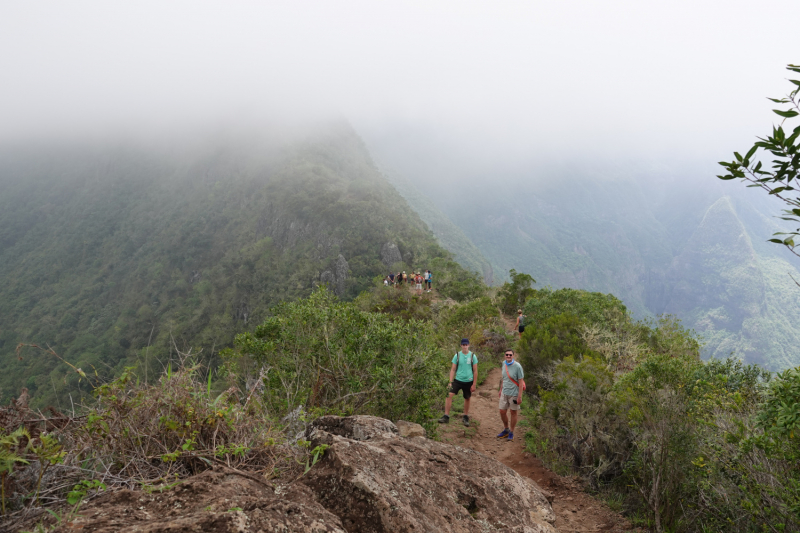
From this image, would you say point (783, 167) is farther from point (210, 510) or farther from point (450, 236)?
point (450, 236)

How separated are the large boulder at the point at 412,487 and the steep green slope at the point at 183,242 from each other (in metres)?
26.9

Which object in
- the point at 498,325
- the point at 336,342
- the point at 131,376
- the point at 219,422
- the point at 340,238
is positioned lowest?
the point at 340,238

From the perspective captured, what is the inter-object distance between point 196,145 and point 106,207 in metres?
28.1

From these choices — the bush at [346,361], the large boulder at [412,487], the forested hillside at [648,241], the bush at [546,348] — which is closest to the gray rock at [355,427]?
the large boulder at [412,487]

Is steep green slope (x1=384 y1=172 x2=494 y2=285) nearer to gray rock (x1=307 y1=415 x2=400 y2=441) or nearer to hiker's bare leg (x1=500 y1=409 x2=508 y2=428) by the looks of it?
hiker's bare leg (x1=500 y1=409 x2=508 y2=428)

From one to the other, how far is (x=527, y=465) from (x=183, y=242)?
7132cm

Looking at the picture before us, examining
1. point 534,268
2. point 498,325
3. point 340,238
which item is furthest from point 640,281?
point 498,325

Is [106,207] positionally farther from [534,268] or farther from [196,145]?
[534,268]

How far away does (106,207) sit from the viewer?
8131 cm

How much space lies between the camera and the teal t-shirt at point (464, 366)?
6.93m

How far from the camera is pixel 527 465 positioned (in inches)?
226

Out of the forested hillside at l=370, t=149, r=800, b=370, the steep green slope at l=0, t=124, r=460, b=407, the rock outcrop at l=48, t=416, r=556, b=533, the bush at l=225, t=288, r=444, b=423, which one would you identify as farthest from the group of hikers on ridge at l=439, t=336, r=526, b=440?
the forested hillside at l=370, t=149, r=800, b=370

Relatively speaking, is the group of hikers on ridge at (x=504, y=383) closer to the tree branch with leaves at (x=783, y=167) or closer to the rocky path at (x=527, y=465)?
the rocky path at (x=527, y=465)

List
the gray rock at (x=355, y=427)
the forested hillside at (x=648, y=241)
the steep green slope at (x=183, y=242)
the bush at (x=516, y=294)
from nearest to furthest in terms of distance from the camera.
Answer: the gray rock at (x=355, y=427) < the bush at (x=516, y=294) < the steep green slope at (x=183, y=242) < the forested hillside at (x=648, y=241)
